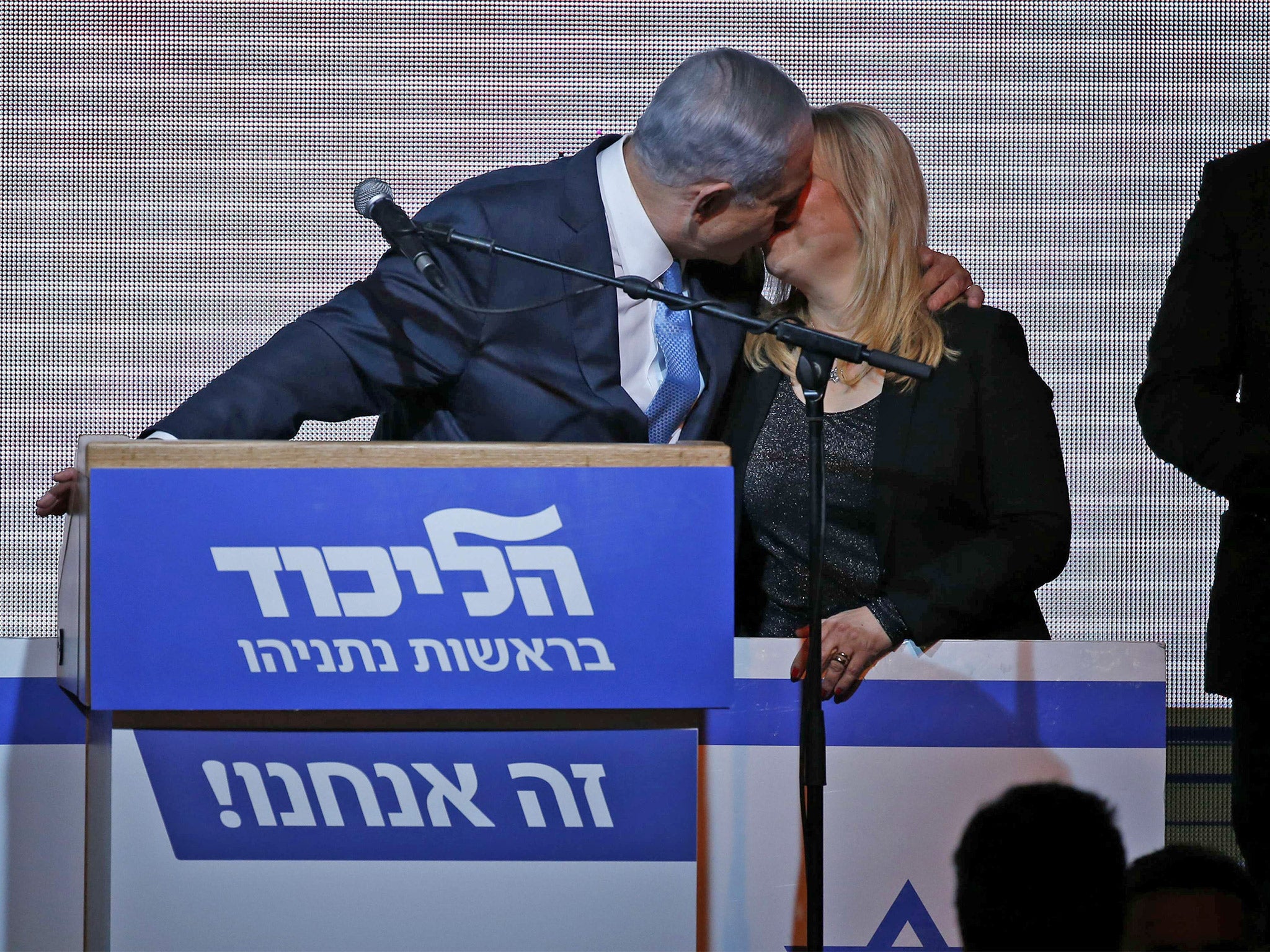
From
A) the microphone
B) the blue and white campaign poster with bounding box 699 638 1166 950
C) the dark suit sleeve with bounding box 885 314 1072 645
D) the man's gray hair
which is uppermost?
the man's gray hair

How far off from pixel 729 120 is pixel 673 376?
35 cm

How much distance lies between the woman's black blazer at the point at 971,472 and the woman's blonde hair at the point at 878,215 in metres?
0.07

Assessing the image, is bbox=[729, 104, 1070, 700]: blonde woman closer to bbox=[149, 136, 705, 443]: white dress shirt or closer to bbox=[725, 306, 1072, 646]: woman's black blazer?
bbox=[725, 306, 1072, 646]: woman's black blazer

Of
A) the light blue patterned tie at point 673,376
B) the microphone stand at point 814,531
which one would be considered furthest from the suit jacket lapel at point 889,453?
the microphone stand at point 814,531

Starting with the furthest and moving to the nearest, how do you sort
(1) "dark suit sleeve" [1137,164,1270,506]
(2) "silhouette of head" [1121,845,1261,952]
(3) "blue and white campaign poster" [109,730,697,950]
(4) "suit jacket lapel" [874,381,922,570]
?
1. (4) "suit jacket lapel" [874,381,922,570]
2. (1) "dark suit sleeve" [1137,164,1270,506]
3. (2) "silhouette of head" [1121,845,1261,952]
4. (3) "blue and white campaign poster" [109,730,697,950]

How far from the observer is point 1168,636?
255cm

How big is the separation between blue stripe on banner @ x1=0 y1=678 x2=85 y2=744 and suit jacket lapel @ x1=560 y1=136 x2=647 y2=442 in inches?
29.3

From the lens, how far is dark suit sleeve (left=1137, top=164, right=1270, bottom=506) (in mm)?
1516

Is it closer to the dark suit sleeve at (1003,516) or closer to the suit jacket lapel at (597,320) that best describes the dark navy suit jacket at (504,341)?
the suit jacket lapel at (597,320)

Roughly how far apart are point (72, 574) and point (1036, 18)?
2.16 meters

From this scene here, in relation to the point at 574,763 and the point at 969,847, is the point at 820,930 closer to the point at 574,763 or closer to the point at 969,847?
the point at 969,847

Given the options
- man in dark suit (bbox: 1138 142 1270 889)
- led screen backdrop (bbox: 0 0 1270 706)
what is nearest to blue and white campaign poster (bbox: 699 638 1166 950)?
man in dark suit (bbox: 1138 142 1270 889)

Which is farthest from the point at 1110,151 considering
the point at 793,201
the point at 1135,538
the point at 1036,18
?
the point at 793,201

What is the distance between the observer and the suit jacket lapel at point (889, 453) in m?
1.63
